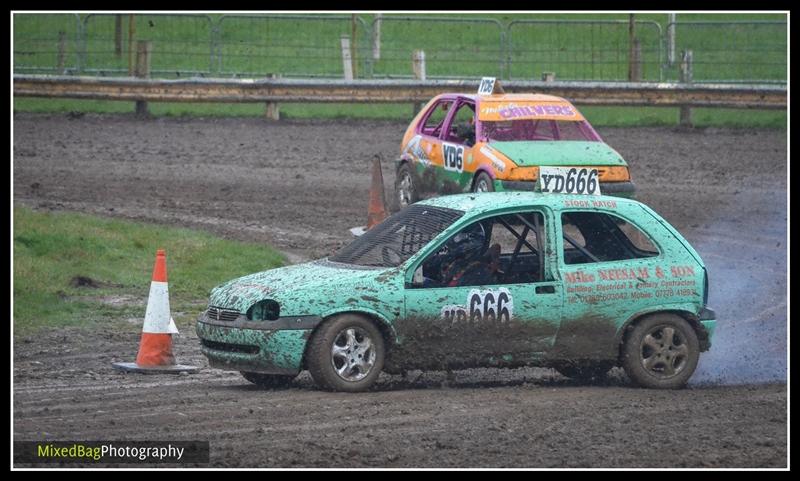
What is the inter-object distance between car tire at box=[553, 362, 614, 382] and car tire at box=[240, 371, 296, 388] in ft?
6.08

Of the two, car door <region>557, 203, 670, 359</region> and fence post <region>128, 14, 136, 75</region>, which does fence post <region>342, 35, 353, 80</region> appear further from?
car door <region>557, 203, 670, 359</region>

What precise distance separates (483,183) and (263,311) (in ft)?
23.7

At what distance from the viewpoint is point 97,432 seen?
827 cm

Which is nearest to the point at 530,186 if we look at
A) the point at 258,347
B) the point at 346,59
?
the point at 258,347

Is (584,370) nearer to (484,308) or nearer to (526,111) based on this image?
(484,308)

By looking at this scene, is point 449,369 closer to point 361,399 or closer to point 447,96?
point 361,399

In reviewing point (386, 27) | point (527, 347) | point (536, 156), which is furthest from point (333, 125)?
point (527, 347)

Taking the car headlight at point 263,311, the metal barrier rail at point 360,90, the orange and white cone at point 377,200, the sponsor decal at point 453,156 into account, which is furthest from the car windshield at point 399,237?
the metal barrier rail at point 360,90

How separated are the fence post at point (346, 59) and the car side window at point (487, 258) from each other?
17442mm

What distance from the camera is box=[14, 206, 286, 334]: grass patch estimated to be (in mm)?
13016

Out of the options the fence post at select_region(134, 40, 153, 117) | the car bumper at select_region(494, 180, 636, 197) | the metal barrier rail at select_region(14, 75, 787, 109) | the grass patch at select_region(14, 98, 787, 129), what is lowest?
the car bumper at select_region(494, 180, 636, 197)

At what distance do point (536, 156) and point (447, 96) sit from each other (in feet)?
7.89

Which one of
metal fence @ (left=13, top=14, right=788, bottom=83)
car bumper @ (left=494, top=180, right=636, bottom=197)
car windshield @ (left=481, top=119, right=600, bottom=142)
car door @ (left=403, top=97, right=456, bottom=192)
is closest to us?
car bumper @ (left=494, top=180, right=636, bottom=197)

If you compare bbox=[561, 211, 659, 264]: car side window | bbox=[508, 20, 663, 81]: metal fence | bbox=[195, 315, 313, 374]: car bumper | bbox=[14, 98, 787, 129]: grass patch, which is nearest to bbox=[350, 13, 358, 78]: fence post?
bbox=[14, 98, 787, 129]: grass patch
